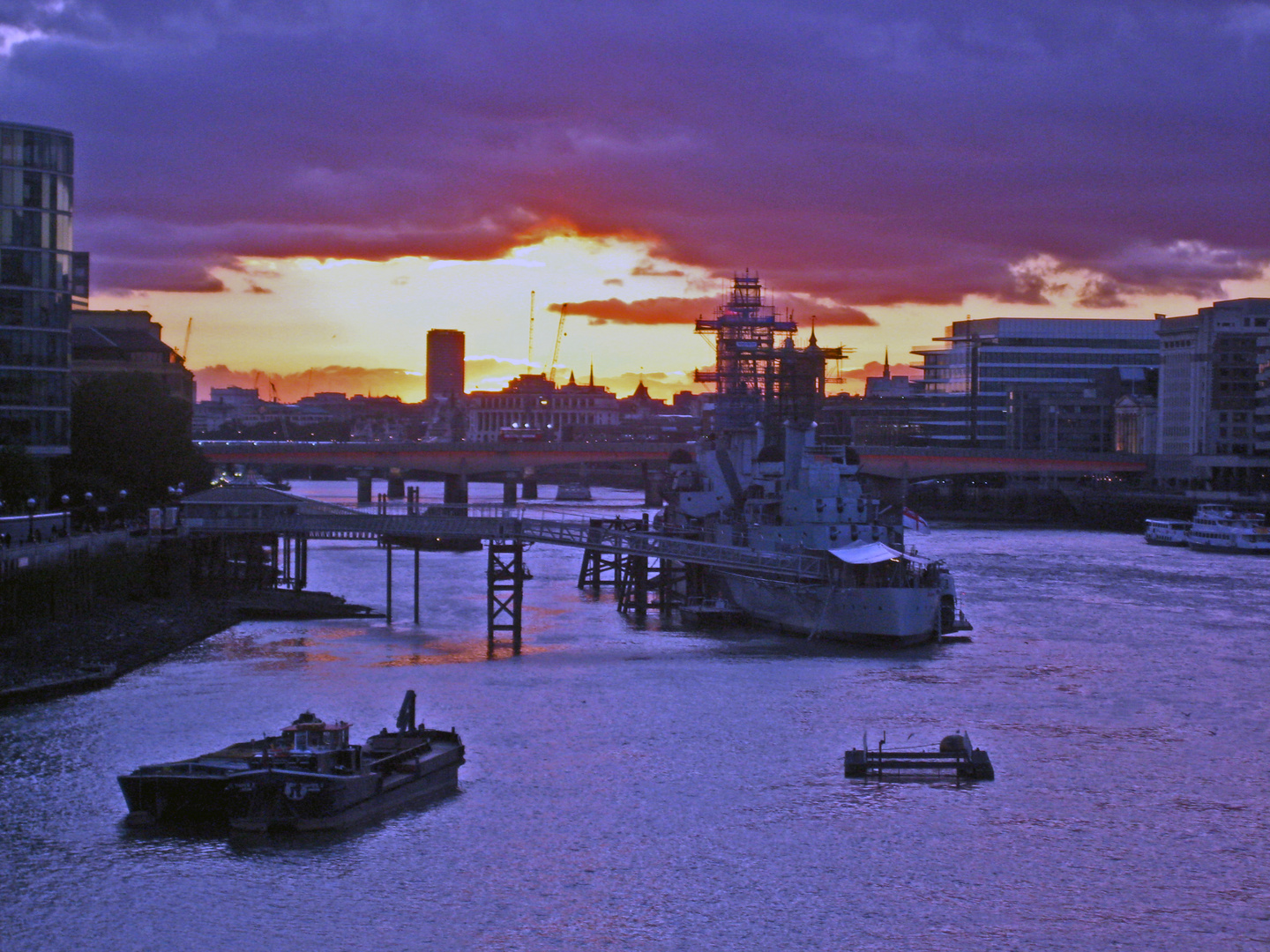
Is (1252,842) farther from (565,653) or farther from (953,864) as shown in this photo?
(565,653)

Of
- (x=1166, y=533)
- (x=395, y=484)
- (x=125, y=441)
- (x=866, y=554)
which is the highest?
(x=125, y=441)

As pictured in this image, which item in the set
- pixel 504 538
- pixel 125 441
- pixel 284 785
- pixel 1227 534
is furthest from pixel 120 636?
pixel 1227 534

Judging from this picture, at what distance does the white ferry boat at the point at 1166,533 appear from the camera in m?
95.4

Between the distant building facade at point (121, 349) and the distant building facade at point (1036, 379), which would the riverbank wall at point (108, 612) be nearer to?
the distant building facade at point (121, 349)

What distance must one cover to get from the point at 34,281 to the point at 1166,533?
6999 cm

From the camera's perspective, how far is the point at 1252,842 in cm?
2520

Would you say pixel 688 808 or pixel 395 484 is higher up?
Result: pixel 395 484

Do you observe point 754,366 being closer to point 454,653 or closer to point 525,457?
point 454,653

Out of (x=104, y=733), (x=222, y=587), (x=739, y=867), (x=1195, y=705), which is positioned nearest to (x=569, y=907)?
(x=739, y=867)

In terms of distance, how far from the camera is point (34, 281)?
53125mm

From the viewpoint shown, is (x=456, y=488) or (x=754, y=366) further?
(x=456, y=488)

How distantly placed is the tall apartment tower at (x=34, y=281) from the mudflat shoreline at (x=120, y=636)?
8867mm

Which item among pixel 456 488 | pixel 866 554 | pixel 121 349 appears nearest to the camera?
pixel 866 554

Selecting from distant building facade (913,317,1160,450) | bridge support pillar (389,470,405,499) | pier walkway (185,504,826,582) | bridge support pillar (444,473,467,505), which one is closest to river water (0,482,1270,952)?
pier walkway (185,504,826,582)
